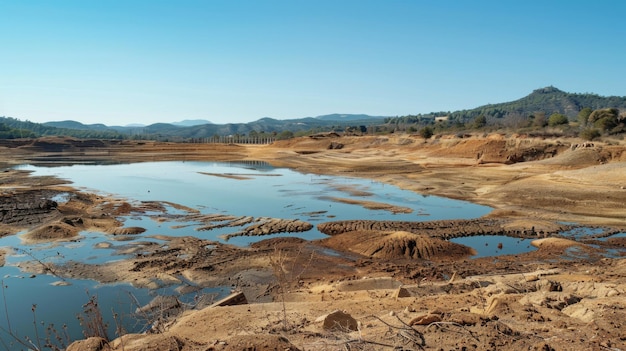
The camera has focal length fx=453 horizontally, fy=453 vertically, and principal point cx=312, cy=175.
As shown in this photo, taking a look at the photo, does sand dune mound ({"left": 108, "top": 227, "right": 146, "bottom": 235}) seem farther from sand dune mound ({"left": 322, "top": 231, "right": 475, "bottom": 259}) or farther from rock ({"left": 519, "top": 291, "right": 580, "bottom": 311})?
rock ({"left": 519, "top": 291, "right": 580, "bottom": 311})

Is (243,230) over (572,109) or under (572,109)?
under

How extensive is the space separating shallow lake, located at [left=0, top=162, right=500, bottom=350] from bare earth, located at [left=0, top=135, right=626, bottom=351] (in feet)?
3.53

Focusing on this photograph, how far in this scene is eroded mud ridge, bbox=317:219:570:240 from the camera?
20781mm

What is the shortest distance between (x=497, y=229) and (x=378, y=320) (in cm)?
1601

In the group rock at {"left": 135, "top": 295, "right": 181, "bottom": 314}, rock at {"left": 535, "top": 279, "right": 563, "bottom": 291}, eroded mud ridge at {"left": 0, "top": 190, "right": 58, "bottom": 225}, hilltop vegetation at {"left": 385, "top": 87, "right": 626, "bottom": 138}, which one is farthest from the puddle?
hilltop vegetation at {"left": 385, "top": 87, "right": 626, "bottom": 138}

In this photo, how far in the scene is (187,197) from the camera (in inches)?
1230

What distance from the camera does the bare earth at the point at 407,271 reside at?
640cm

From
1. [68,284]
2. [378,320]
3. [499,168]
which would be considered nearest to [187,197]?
[68,284]

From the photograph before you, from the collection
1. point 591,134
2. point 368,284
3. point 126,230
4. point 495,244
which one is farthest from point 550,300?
point 591,134

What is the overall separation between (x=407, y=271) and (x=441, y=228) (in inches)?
302

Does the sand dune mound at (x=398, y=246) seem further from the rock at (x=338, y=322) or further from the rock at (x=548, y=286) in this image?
the rock at (x=338, y=322)

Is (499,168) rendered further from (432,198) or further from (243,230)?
(243,230)

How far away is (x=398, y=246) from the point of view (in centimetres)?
1738

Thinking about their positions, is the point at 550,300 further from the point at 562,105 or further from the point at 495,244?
the point at 562,105
